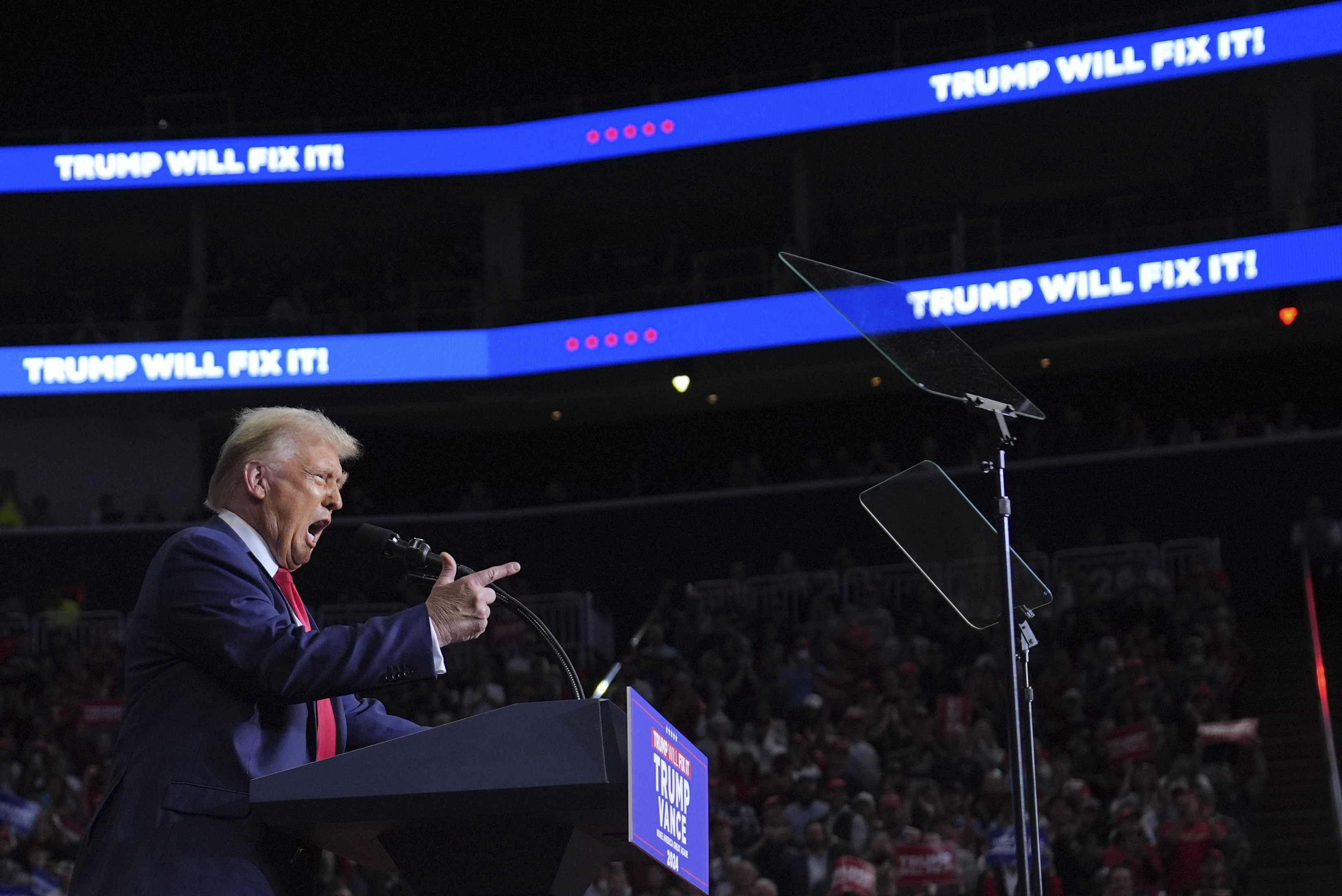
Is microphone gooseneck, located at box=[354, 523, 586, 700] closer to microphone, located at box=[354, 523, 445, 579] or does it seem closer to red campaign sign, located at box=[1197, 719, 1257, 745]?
microphone, located at box=[354, 523, 445, 579]

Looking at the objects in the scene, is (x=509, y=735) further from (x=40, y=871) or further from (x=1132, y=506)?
(x=1132, y=506)

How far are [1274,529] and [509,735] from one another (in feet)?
49.5

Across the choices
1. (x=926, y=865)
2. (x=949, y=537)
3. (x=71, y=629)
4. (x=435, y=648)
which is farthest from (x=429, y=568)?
(x=71, y=629)

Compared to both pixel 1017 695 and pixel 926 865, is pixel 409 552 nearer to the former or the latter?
pixel 1017 695

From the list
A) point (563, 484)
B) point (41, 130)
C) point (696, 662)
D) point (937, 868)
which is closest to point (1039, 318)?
point (696, 662)

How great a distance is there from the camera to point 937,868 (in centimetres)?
873

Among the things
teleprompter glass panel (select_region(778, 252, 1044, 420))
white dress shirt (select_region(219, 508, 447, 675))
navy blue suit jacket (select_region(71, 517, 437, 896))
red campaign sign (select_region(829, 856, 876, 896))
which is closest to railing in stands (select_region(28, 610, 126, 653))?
red campaign sign (select_region(829, 856, 876, 896))

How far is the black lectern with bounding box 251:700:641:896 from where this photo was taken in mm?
2307

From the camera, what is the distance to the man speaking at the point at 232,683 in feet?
8.13

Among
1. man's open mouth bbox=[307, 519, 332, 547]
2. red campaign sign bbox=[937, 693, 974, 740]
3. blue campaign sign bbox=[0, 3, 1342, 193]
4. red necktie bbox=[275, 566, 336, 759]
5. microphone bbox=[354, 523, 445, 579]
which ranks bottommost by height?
red campaign sign bbox=[937, 693, 974, 740]

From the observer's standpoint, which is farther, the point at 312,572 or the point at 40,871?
the point at 312,572

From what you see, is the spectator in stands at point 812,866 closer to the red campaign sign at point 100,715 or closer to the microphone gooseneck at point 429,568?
the red campaign sign at point 100,715

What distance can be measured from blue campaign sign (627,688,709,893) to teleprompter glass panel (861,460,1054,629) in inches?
42.9

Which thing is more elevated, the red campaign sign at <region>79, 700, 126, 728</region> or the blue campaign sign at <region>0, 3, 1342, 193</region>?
the blue campaign sign at <region>0, 3, 1342, 193</region>
